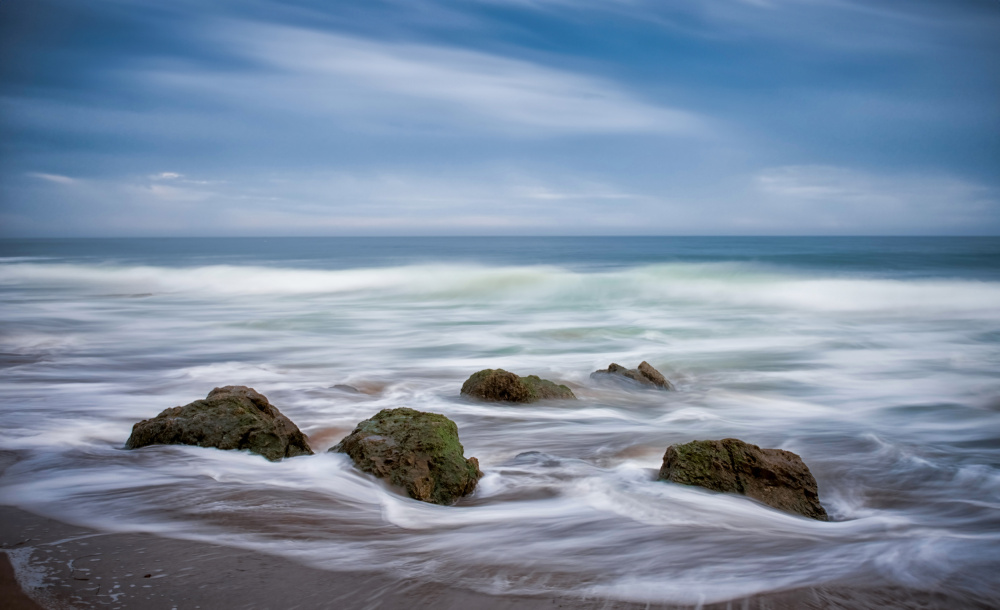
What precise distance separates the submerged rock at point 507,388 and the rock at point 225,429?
2.58 metres

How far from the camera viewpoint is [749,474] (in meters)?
4.20

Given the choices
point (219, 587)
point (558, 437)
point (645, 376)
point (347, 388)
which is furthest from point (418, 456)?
point (645, 376)

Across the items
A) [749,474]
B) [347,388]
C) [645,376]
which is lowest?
[347,388]

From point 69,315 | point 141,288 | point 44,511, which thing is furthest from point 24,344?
point 141,288

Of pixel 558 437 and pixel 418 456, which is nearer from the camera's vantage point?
pixel 418 456

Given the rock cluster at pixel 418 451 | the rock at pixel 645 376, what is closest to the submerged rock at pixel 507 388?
the rock at pixel 645 376

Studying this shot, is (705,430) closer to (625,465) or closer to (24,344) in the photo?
(625,465)

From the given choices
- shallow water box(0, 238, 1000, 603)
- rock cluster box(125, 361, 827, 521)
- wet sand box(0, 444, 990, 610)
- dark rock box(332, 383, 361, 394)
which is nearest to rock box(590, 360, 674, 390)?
shallow water box(0, 238, 1000, 603)

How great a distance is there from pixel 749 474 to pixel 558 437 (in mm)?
2006

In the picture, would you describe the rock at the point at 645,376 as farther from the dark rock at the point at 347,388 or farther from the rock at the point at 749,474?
the rock at the point at 749,474

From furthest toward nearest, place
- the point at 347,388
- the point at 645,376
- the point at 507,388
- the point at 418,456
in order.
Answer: the point at 645,376 → the point at 347,388 → the point at 507,388 → the point at 418,456

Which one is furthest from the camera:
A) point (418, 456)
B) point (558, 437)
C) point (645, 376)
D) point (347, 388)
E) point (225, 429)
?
point (645, 376)

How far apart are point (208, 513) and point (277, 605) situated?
110 centimetres

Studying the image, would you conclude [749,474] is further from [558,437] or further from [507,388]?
[507,388]
